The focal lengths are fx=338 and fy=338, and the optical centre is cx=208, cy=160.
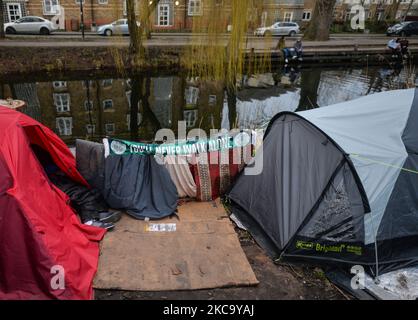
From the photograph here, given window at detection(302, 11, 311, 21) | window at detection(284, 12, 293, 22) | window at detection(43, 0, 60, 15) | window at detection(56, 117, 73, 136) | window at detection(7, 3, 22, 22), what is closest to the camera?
window at detection(56, 117, 73, 136)

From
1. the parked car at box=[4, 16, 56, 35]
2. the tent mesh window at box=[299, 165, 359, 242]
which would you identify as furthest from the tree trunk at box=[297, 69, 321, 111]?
the parked car at box=[4, 16, 56, 35]

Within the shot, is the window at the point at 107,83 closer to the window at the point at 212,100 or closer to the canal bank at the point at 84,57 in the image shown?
the canal bank at the point at 84,57

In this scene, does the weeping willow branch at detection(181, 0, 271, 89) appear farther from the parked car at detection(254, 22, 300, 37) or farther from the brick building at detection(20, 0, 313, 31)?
the parked car at detection(254, 22, 300, 37)

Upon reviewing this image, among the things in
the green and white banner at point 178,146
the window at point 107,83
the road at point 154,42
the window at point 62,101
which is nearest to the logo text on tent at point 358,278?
the green and white banner at point 178,146

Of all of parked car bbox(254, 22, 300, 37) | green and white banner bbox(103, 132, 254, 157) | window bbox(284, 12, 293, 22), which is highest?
window bbox(284, 12, 293, 22)

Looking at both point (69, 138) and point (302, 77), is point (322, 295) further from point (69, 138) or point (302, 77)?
point (302, 77)

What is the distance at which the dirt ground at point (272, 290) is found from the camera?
3.57 m

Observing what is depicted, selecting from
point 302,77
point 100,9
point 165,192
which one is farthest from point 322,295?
point 100,9

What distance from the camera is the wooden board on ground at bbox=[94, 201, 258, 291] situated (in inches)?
147

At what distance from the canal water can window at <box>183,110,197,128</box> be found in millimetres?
34

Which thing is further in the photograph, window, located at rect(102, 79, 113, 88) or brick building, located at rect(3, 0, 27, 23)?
brick building, located at rect(3, 0, 27, 23)

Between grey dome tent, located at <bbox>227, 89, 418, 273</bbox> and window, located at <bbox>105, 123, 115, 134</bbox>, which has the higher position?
grey dome tent, located at <bbox>227, 89, 418, 273</bbox>

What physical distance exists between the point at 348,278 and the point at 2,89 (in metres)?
14.3

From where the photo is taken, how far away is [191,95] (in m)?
14.1
